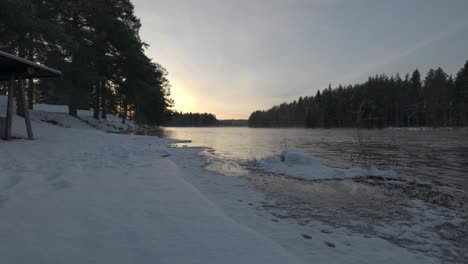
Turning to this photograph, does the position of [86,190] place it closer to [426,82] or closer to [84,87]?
[84,87]

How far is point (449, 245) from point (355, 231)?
3.75ft

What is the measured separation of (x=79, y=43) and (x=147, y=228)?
21.2 meters

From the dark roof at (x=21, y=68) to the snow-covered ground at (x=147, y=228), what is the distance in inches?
209

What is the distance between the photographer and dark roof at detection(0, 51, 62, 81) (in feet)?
31.8

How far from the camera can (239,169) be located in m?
9.71

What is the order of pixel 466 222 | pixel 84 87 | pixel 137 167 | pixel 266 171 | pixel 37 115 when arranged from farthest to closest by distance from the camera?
pixel 84 87 < pixel 37 115 < pixel 266 171 < pixel 137 167 < pixel 466 222

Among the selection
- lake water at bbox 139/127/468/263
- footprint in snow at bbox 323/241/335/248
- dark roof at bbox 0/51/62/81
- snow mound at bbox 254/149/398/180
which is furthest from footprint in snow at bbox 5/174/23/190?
snow mound at bbox 254/149/398/180

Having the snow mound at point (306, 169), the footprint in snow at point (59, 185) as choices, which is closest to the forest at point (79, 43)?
the footprint in snow at point (59, 185)

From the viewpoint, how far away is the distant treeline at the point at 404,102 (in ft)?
204

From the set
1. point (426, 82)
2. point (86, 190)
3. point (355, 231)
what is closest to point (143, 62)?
point (86, 190)

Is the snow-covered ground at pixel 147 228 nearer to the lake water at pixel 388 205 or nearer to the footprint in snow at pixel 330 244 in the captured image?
the footprint in snow at pixel 330 244

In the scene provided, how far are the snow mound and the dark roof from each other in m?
8.56

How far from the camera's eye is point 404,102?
71.1 m

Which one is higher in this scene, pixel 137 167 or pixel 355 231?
pixel 137 167
